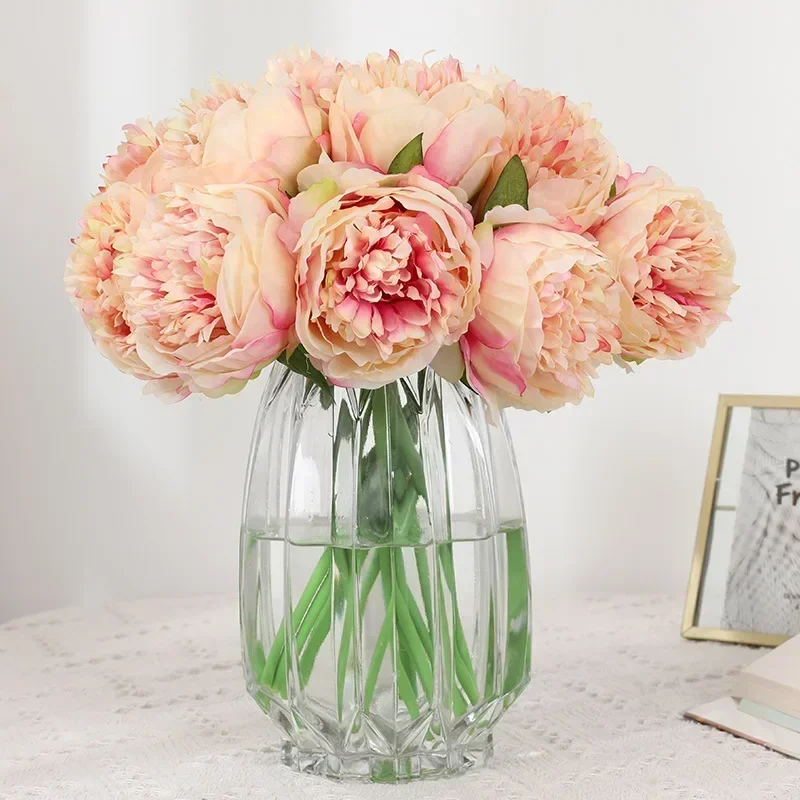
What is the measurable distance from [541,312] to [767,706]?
0.42m

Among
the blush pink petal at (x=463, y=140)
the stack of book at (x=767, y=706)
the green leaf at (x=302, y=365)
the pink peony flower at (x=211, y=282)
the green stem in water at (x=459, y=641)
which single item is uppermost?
the blush pink petal at (x=463, y=140)

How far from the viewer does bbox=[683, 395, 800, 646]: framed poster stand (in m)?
1.04

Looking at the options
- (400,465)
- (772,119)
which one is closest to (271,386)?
(400,465)

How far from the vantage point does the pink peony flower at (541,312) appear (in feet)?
1.82

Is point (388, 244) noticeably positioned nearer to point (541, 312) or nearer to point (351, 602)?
point (541, 312)

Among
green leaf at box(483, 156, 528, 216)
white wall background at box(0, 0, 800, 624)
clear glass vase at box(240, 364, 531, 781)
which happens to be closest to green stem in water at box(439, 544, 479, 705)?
clear glass vase at box(240, 364, 531, 781)

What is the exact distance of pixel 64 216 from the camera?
50.5 inches

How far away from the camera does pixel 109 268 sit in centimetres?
62

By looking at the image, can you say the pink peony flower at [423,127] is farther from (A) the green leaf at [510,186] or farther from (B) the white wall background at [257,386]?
(B) the white wall background at [257,386]

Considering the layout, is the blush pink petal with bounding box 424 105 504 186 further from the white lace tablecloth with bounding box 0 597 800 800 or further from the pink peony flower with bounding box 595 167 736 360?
the white lace tablecloth with bounding box 0 597 800 800

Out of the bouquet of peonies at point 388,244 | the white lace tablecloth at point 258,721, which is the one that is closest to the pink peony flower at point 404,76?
the bouquet of peonies at point 388,244

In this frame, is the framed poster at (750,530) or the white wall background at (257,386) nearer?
the framed poster at (750,530)

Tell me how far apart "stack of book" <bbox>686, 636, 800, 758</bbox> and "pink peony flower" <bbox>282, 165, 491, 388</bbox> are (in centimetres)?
42

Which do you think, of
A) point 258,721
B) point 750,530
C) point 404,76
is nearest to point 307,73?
point 404,76
